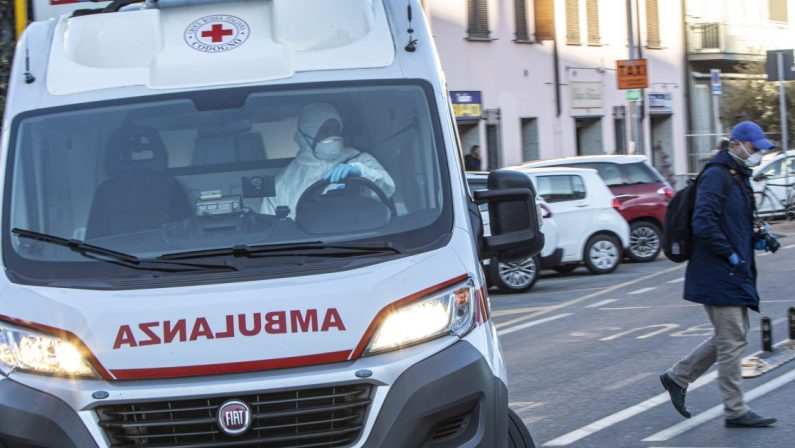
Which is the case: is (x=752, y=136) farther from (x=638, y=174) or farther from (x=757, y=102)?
(x=757, y=102)

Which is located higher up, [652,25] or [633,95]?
[652,25]

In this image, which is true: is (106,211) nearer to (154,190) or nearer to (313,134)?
(154,190)

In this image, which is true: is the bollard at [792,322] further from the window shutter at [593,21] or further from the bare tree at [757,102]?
the window shutter at [593,21]

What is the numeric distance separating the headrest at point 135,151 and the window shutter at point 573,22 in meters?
31.6

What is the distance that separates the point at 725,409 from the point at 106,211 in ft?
13.7

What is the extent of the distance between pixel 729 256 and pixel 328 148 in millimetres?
3049

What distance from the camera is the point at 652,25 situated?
40062 millimetres

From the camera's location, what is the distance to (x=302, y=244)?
16.9ft

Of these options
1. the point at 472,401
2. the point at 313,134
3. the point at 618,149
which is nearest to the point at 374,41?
the point at 313,134

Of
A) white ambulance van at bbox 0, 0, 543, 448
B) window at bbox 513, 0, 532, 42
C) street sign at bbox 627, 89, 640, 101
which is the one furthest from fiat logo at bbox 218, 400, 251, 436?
window at bbox 513, 0, 532, 42

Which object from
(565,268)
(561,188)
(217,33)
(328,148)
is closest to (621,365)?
(328,148)

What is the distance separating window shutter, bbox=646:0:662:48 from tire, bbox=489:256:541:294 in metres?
23.4

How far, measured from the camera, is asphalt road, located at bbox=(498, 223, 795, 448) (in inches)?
313

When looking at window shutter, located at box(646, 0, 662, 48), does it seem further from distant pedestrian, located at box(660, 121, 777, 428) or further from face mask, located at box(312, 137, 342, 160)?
face mask, located at box(312, 137, 342, 160)
